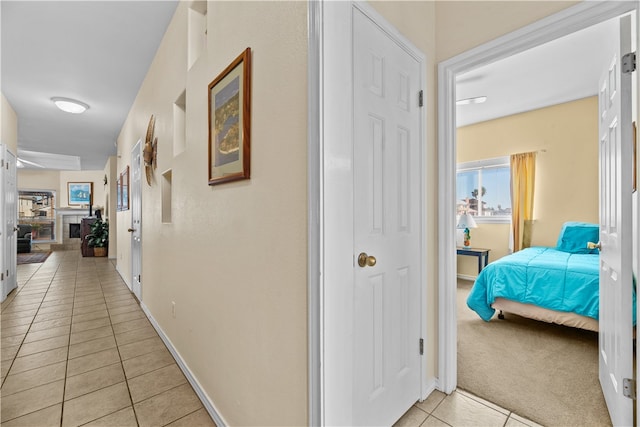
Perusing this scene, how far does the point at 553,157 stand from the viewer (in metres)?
4.00

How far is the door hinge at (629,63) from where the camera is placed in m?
1.27

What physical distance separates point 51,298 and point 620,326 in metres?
5.36

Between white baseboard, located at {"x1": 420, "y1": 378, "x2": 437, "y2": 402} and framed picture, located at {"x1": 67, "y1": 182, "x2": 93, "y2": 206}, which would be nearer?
white baseboard, located at {"x1": 420, "y1": 378, "x2": 437, "y2": 402}

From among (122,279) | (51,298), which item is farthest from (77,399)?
(122,279)

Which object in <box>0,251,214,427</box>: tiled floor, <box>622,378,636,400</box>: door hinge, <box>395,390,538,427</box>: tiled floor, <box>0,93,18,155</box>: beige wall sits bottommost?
<box>0,251,214,427</box>: tiled floor

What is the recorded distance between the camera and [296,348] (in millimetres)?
1037

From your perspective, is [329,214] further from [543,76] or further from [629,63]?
[543,76]

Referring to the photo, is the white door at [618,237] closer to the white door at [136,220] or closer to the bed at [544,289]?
the bed at [544,289]

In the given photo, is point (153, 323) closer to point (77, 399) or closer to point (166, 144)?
point (77, 399)

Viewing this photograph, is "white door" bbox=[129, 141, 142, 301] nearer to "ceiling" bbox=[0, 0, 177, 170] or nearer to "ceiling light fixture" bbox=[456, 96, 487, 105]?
"ceiling" bbox=[0, 0, 177, 170]

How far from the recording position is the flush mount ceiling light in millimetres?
3898

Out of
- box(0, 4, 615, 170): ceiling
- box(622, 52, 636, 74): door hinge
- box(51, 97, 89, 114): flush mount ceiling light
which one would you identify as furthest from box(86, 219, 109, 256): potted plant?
box(622, 52, 636, 74): door hinge

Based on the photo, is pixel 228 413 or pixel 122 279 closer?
pixel 228 413

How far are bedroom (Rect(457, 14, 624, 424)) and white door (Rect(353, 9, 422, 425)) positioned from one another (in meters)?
1.99
